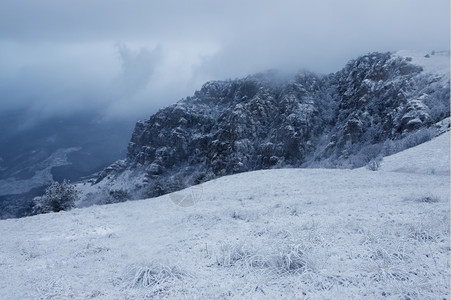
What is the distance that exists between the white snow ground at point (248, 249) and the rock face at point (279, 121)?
65066mm

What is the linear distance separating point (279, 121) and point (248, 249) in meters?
137

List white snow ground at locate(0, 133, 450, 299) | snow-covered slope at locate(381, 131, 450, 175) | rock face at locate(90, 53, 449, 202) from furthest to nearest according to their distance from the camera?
rock face at locate(90, 53, 449, 202) < snow-covered slope at locate(381, 131, 450, 175) < white snow ground at locate(0, 133, 450, 299)

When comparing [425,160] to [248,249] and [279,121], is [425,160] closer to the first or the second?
[248,249]

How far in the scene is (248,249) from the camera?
23.7 ft

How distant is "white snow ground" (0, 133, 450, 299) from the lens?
559 cm

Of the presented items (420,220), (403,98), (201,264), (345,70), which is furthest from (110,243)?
(345,70)

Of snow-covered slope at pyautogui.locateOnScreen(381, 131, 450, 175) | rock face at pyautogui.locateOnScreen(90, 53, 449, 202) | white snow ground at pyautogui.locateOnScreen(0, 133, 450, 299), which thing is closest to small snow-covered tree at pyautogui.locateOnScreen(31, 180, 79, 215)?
white snow ground at pyautogui.locateOnScreen(0, 133, 450, 299)

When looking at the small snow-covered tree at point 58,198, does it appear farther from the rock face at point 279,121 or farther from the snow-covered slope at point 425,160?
the rock face at point 279,121

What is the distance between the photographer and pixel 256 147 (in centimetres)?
13750

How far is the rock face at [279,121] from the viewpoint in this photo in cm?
9019

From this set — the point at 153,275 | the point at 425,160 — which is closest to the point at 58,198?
the point at 153,275

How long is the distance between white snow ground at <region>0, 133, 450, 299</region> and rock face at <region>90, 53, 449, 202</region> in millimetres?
65066

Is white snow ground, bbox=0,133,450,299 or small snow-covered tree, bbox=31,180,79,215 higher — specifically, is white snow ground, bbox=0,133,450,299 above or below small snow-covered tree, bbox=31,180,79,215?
above

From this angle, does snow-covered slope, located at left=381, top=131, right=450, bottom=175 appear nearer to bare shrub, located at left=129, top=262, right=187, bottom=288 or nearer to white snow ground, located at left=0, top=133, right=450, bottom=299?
white snow ground, located at left=0, top=133, right=450, bottom=299
